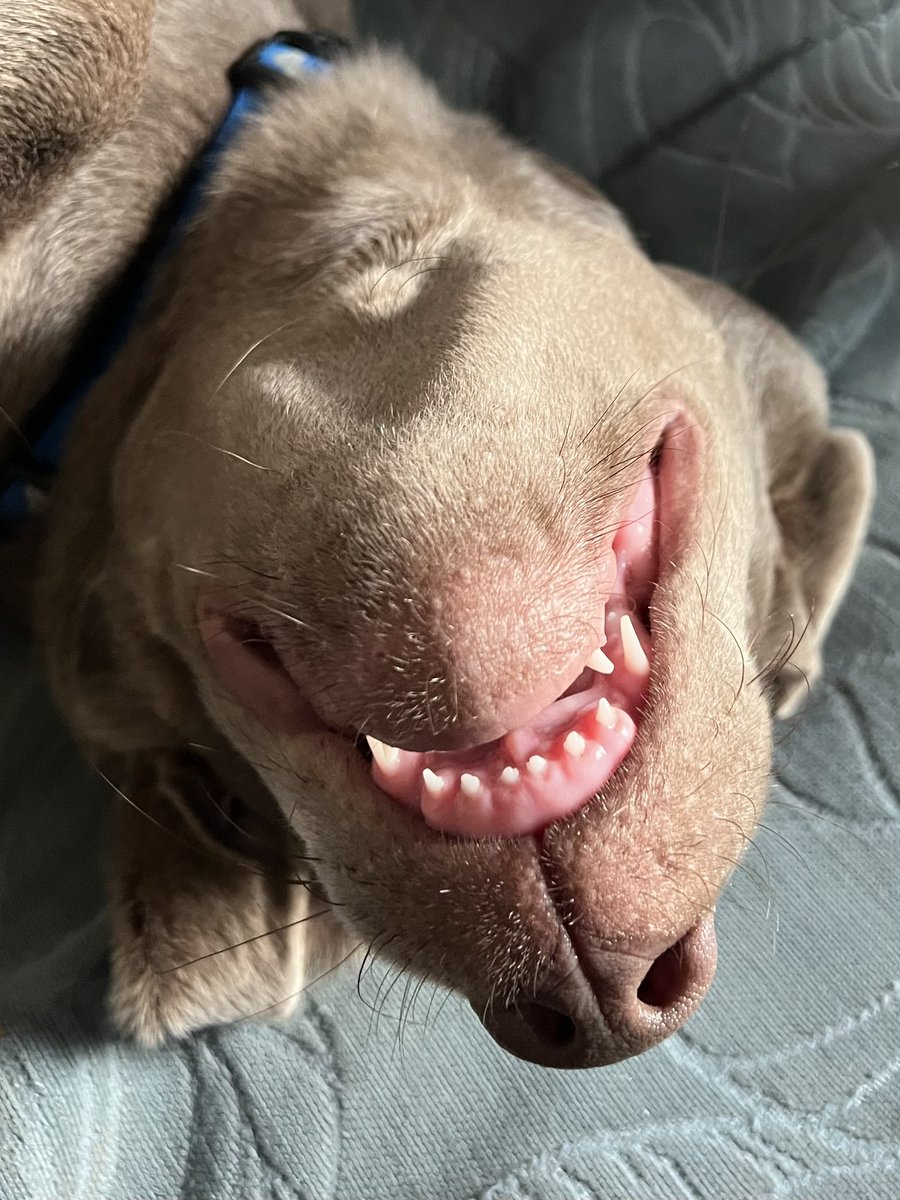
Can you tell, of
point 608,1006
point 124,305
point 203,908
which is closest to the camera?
point 608,1006

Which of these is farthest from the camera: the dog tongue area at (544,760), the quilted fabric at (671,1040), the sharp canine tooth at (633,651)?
the quilted fabric at (671,1040)

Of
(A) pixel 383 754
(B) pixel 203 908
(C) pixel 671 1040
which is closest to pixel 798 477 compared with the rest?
(C) pixel 671 1040

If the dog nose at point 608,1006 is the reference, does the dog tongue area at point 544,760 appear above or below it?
above

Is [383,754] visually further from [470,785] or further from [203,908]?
[203,908]

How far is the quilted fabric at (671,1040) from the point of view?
1291 mm

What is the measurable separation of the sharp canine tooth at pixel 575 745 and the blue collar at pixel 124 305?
0.95 metres

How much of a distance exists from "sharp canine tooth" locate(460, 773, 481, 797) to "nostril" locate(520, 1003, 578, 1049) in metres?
0.21

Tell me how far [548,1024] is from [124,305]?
1155 mm

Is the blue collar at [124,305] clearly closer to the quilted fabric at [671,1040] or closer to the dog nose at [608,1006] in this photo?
the quilted fabric at [671,1040]

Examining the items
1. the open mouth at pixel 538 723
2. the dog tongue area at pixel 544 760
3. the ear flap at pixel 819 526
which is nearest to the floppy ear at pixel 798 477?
the ear flap at pixel 819 526

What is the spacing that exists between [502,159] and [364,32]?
0.89 metres

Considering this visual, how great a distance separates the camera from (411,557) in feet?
3.05

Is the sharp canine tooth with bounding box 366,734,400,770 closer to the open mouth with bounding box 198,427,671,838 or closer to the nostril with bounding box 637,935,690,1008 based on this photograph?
the open mouth with bounding box 198,427,671,838

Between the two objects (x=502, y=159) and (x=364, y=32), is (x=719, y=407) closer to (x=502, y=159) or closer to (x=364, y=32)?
(x=502, y=159)
